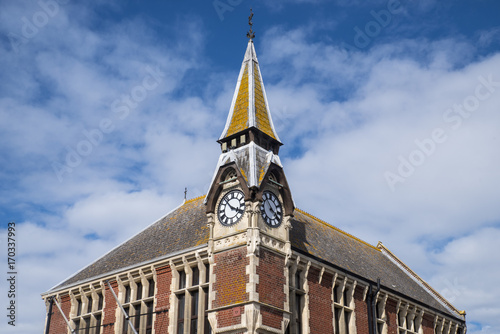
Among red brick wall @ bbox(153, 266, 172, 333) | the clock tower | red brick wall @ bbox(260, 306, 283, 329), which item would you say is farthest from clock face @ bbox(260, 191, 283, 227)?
red brick wall @ bbox(153, 266, 172, 333)

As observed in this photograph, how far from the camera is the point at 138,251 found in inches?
1471

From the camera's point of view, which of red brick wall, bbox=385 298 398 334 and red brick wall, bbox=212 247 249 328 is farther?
red brick wall, bbox=385 298 398 334

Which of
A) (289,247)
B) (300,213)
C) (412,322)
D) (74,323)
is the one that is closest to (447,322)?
(412,322)

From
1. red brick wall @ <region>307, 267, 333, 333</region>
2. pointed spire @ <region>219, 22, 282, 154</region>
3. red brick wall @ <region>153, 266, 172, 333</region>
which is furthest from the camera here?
pointed spire @ <region>219, 22, 282, 154</region>

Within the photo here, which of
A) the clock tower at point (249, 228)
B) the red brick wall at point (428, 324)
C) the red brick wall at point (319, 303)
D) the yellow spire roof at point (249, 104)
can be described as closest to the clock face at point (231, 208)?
the clock tower at point (249, 228)

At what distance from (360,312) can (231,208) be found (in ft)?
38.0

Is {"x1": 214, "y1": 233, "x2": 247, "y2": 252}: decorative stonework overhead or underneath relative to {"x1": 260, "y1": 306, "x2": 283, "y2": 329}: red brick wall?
overhead

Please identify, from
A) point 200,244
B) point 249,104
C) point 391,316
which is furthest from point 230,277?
point 391,316

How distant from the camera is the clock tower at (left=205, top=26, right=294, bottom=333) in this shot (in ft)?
92.0

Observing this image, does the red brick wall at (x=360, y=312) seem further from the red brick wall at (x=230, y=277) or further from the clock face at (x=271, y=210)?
the red brick wall at (x=230, y=277)

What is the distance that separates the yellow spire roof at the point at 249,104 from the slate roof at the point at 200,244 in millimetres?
6385

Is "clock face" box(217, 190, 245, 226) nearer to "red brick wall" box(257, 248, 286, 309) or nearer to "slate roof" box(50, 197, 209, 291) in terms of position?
"slate roof" box(50, 197, 209, 291)

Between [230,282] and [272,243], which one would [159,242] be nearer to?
[230,282]

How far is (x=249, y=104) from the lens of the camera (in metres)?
34.2
